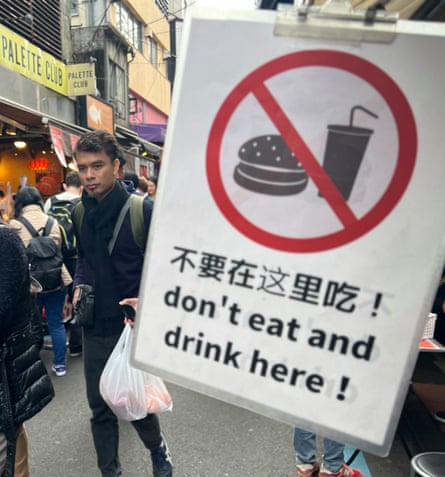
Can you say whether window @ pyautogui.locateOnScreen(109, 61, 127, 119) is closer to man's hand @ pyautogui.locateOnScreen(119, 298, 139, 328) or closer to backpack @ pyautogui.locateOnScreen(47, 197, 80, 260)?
backpack @ pyautogui.locateOnScreen(47, 197, 80, 260)

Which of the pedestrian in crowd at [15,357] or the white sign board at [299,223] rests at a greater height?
the white sign board at [299,223]

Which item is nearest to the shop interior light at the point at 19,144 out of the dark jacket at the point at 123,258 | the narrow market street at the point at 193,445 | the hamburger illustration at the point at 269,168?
the narrow market street at the point at 193,445

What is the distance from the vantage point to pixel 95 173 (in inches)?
88.8

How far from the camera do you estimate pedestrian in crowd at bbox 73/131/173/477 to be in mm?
2217

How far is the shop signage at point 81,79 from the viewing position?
9.33 metres

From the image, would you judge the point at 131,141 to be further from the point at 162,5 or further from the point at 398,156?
the point at 398,156

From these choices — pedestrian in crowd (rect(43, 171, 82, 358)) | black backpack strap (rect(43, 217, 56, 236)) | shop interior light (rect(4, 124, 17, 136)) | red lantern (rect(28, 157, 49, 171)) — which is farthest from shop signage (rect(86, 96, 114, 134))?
black backpack strap (rect(43, 217, 56, 236))

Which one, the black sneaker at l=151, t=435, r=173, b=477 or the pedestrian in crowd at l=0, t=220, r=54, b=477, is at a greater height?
the pedestrian in crowd at l=0, t=220, r=54, b=477

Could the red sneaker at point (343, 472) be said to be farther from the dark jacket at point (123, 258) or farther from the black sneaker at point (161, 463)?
the dark jacket at point (123, 258)

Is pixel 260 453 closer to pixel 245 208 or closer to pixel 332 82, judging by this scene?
pixel 245 208

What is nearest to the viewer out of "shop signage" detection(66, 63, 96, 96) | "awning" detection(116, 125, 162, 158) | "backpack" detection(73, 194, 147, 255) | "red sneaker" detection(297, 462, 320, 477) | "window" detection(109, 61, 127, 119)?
"backpack" detection(73, 194, 147, 255)

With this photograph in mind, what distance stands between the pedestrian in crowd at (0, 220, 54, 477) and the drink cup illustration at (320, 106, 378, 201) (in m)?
1.48

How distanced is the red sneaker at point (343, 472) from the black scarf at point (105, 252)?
5.32 feet

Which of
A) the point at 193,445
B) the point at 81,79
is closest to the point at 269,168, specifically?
the point at 193,445
